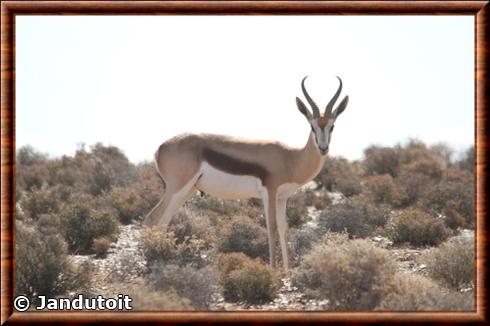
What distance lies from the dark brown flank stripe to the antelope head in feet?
3.83

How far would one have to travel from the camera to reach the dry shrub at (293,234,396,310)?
10.4 m

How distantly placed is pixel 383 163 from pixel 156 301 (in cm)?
2121

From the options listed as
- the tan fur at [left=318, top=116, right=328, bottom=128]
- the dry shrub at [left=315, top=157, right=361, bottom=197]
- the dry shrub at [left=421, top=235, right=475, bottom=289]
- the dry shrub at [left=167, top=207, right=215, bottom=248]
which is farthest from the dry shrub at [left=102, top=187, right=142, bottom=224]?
the dry shrub at [left=421, top=235, right=475, bottom=289]

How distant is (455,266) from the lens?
12.3 meters

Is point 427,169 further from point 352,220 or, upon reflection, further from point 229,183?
point 229,183

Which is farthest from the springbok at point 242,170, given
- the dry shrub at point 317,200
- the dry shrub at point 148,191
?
the dry shrub at point 317,200

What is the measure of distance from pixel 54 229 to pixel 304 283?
249 inches

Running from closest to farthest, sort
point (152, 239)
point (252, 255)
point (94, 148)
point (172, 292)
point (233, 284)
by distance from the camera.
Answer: point (172, 292), point (233, 284), point (152, 239), point (252, 255), point (94, 148)

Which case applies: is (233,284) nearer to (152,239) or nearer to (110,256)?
(152,239)

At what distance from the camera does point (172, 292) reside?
10.6 m

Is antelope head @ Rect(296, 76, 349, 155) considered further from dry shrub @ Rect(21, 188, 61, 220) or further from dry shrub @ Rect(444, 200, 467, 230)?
dry shrub @ Rect(21, 188, 61, 220)

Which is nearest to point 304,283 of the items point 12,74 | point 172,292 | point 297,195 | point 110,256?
point 172,292

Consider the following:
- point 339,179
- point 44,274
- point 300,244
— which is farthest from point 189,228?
point 339,179
